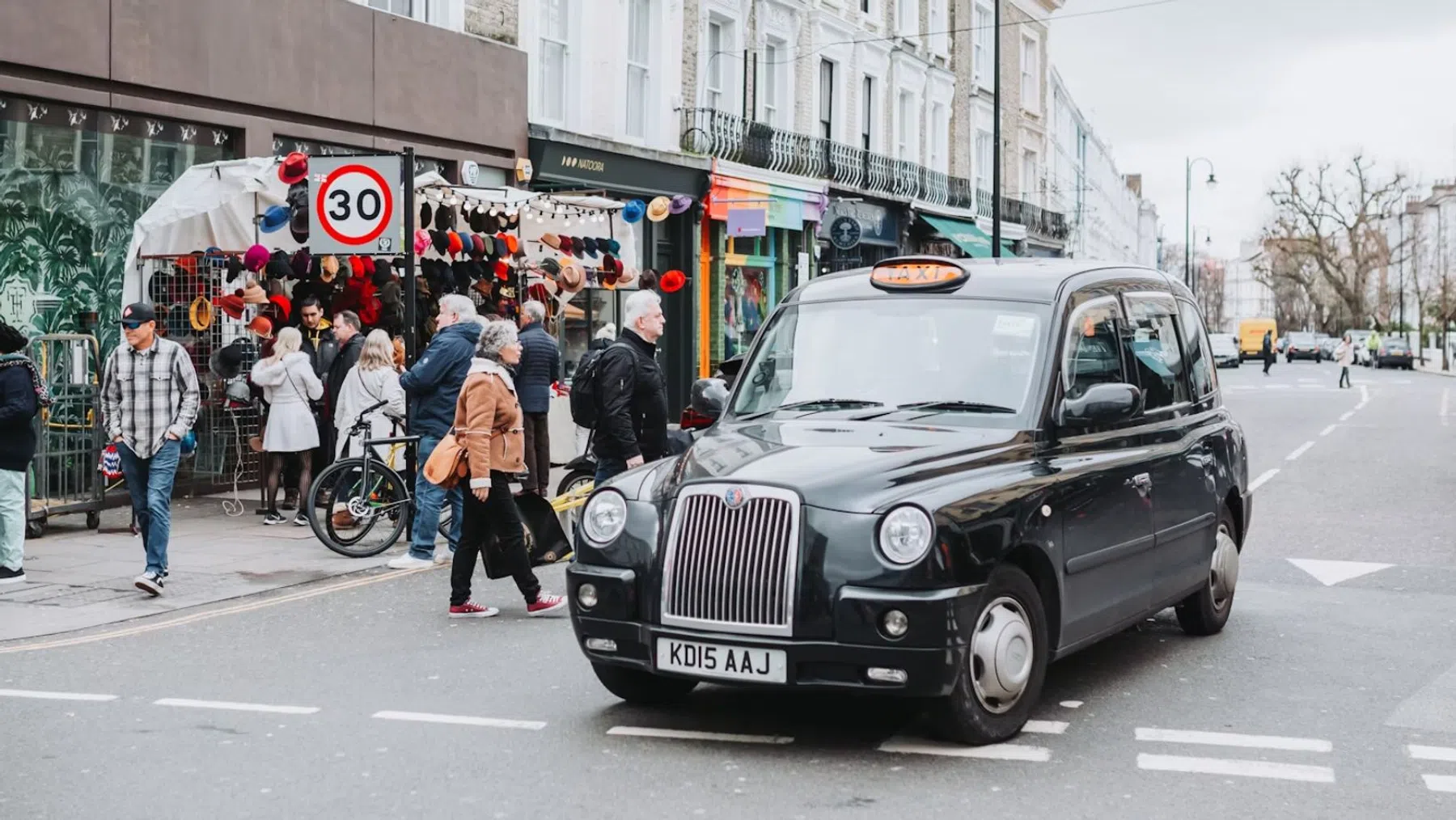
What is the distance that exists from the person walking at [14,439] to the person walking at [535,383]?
167 inches

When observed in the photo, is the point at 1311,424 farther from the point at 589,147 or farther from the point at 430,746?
the point at 430,746

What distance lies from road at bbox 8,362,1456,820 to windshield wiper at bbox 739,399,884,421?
125 centimetres

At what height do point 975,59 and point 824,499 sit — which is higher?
point 975,59

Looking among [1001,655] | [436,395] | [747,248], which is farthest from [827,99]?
[1001,655]

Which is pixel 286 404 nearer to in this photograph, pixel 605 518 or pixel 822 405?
pixel 822 405

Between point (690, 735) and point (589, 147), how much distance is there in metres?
17.5

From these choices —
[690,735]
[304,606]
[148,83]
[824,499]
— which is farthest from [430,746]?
[148,83]

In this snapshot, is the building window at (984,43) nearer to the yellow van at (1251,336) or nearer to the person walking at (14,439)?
the person walking at (14,439)

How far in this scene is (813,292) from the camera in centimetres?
797

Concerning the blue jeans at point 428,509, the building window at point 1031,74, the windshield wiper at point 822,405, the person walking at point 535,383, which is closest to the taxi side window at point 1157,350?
the windshield wiper at point 822,405

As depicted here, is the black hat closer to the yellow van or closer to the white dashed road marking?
the white dashed road marking

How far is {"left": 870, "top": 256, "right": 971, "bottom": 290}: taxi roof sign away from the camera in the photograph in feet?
25.1

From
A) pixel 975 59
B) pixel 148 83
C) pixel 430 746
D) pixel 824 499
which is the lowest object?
pixel 430 746

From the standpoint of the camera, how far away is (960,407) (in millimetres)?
7168
